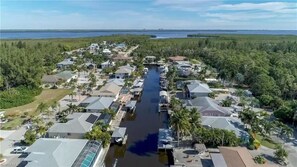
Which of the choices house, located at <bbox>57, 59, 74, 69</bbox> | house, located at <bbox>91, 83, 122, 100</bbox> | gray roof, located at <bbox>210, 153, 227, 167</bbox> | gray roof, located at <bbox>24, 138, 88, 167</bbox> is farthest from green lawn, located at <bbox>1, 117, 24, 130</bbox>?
house, located at <bbox>57, 59, 74, 69</bbox>

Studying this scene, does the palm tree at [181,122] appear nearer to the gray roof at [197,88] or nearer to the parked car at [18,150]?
the parked car at [18,150]

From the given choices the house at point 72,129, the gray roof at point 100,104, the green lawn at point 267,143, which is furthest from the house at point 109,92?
the green lawn at point 267,143

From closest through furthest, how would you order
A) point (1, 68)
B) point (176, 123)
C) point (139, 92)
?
1. point (176, 123)
2. point (139, 92)
3. point (1, 68)

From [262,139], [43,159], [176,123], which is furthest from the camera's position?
[262,139]

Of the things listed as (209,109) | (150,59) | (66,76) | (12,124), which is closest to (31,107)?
(12,124)

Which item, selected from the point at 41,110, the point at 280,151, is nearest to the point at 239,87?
the point at 280,151

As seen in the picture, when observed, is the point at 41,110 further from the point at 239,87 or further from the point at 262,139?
the point at 239,87

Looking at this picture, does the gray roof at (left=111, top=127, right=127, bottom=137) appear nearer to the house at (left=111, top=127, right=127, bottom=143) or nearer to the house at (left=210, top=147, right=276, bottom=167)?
the house at (left=111, top=127, right=127, bottom=143)

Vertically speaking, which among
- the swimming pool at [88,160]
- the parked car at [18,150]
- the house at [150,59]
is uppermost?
the house at [150,59]
